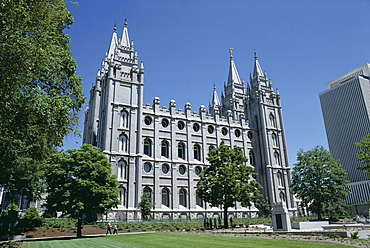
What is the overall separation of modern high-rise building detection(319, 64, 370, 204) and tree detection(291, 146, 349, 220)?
64.1m

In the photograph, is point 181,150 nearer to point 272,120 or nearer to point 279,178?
point 279,178

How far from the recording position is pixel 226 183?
1331 inches

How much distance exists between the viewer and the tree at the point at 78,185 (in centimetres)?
2575

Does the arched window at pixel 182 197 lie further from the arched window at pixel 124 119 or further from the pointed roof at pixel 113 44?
the pointed roof at pixel 113 44

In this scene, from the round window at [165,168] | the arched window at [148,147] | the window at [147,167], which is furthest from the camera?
the round window at [165,168]

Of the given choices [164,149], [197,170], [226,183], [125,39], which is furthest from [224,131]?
→ [125,39]

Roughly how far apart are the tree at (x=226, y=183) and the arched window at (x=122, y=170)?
38.9ft

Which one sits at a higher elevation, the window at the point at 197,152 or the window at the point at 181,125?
the window at the point at 181,125

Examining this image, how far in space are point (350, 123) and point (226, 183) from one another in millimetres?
92004

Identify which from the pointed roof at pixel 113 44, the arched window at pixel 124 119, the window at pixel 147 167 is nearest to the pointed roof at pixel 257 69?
the pointed roof at pixel 113 44

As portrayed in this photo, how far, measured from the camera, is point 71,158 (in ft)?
90.0

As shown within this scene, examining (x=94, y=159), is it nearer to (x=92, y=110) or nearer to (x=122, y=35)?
(x=92, y=110)

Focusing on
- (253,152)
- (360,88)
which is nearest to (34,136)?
(253,152)

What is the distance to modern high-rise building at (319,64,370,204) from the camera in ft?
325
